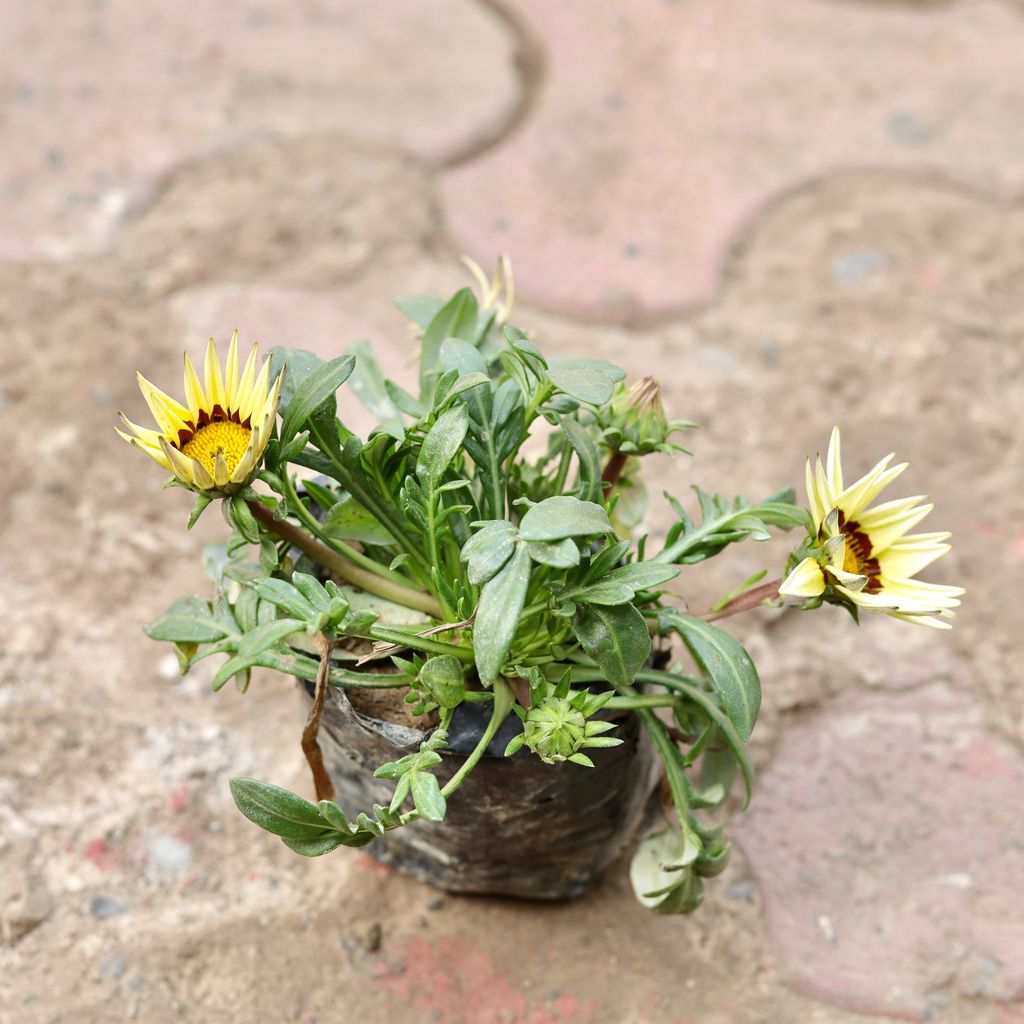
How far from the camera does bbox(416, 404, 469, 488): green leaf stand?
3.76ft

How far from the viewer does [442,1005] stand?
144 centimetres

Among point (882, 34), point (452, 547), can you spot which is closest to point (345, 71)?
point (882, 34)

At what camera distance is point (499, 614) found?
1.08 metres

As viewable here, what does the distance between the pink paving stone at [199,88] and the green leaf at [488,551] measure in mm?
1514

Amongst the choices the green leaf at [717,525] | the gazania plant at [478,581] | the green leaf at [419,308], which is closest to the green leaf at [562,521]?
the gazania plant at [478,581]

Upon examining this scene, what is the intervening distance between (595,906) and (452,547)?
52 cm

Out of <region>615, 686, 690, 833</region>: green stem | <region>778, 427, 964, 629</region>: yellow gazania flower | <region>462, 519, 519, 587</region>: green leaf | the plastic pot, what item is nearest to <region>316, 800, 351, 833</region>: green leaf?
the plastic pot

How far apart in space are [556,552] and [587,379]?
178mm

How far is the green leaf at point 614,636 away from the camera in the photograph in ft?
3.74

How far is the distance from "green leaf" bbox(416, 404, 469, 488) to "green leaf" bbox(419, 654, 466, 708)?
17 cm

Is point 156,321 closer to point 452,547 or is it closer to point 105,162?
point 105,162

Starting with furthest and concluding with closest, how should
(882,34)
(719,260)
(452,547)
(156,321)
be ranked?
1. (882,34)
2. (719,260)
3. (156,321)
4. (452,547)

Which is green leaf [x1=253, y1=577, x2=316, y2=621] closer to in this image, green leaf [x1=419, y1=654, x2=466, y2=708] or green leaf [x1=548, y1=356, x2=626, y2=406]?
green leaf [x1=419, y1=654, x2=466, y2=708]

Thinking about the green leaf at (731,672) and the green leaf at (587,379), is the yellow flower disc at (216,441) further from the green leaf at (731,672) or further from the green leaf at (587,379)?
the green leaf at (731,672)
